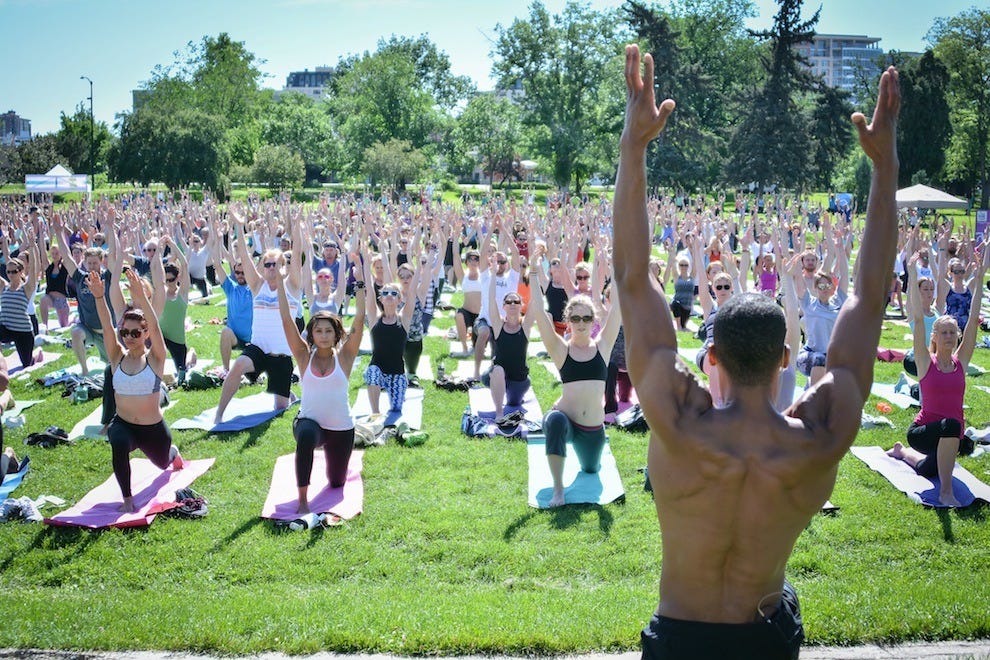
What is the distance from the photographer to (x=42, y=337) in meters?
14.1

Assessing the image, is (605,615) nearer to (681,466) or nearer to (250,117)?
(681,466)

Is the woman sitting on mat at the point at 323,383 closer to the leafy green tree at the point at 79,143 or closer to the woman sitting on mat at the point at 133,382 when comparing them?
the woman sitting on mat at the point at 133,382

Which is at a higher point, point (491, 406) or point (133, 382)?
point (133, 382)

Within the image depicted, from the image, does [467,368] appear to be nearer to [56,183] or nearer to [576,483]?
[576,483]

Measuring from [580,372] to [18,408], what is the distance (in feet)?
23.5

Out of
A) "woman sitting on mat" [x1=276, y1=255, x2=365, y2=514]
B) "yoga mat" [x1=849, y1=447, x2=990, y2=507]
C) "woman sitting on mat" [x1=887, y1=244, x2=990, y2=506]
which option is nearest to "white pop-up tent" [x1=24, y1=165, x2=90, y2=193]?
"woman sitting on mat" [x1=276, y1=255, x2=365, y2=514]

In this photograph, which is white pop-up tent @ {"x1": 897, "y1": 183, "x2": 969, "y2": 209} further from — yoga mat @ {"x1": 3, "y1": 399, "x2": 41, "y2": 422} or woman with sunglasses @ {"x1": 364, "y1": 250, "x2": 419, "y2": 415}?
yoga mat @ {"x1": 3, "y1": 399, "x2": 41, "y2": 422}

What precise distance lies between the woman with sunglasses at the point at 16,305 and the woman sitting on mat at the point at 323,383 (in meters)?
5.87

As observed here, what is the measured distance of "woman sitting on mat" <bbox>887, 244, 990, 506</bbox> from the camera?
7.43 meters

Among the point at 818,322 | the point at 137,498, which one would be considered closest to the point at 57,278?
the point at 137,498

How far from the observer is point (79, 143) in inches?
2635

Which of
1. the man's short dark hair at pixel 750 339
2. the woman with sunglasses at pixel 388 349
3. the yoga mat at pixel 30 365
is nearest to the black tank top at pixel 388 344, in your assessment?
the woman with sunglasses at pixel 388 349

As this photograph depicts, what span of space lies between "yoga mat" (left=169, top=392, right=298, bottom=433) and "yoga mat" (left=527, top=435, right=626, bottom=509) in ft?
11.1

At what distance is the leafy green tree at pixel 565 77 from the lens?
59.2 meters
